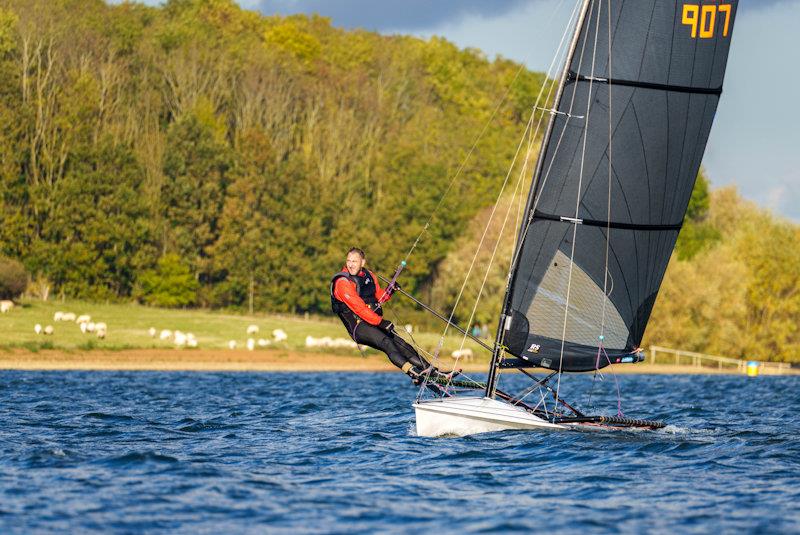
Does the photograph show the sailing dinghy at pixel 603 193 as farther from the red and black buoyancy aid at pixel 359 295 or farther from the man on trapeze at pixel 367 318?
the red and black buoyancy aid at pixel 359 295

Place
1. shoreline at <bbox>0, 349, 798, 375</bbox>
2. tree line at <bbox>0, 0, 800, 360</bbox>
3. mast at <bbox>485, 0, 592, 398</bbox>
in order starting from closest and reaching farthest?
mast at <bbox>485, 0, 592, 398</bbox> < shoreline at <bbox>0, 349, 798, 375</bbox> < tree line at <bbox>0, 0, 800, 360</bbox>

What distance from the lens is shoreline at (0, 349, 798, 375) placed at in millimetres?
44625

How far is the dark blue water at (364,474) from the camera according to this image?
516 inches

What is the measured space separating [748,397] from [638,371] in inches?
1106

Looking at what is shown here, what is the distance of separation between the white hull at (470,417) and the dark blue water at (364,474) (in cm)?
24

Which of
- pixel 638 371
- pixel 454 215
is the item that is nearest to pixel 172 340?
pixel 638 371

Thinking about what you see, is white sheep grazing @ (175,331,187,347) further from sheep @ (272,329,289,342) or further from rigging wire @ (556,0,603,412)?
rigging wire @ (556,0,603,412)

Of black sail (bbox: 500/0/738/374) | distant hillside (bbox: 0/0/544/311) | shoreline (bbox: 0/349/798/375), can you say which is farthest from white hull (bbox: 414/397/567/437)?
distant hillside (bbox: 0/0/544/311)

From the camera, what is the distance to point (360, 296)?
20656mm

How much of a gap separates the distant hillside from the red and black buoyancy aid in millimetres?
49513

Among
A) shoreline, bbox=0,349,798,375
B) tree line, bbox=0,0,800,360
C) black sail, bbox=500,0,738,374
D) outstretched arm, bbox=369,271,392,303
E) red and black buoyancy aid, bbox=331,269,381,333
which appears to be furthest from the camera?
tree line, bbox=0,0,800,360

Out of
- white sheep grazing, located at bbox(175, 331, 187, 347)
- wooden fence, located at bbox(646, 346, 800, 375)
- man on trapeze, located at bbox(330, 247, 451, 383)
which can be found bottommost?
wooden fence, located at bbox(646, 346, 800, 375)

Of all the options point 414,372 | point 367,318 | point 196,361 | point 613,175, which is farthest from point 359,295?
point 196,361

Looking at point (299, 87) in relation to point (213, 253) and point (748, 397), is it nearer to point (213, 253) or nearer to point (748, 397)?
point (213, 253)
